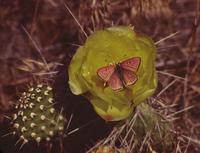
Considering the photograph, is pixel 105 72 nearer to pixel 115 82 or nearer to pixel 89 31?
pixel 115 82

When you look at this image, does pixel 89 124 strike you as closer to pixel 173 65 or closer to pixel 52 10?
Result: pixel 173 65

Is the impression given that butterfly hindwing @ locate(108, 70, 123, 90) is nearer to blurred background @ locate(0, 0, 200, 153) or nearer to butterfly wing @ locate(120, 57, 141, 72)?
butterfly wing @ locate(120, 57, 141, 72)

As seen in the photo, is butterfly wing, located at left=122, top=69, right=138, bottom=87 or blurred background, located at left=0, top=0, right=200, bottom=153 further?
blurred background, located at left=0, top=0, right=200, bottom=153

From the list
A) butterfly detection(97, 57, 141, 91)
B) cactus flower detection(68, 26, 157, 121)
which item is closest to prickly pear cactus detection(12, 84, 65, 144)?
cactus flower detection(68, 26, 157, 121)

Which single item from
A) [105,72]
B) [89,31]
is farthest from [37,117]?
[89,31]

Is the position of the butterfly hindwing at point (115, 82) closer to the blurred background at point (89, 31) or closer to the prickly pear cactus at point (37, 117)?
the prickly pear cactus at point (37, 117)

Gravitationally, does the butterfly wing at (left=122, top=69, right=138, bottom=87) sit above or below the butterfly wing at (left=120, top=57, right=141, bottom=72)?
below
